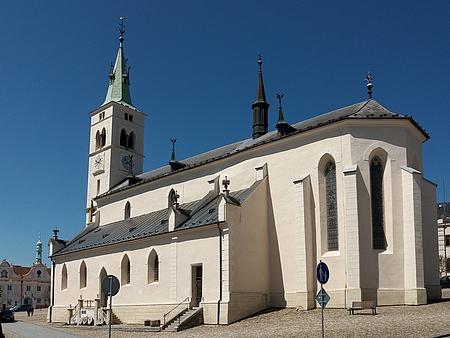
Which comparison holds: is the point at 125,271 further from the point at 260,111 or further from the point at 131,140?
the point at 131,140

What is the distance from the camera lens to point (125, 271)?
3512 centimetres

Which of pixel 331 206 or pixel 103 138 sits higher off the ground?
pixel 103 138

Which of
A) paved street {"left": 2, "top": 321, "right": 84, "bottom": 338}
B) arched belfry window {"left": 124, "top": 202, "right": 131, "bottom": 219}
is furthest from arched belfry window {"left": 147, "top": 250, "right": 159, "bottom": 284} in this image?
arched belfry window {"left": 124, "top": 202, "right": 131, "bottom": 219}

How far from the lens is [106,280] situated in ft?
52.2

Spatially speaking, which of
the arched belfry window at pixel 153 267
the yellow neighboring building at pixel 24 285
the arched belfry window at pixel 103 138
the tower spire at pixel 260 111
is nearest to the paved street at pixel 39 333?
the arched belfry window at pixel 153 267

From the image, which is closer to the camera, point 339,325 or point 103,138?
point 339,325

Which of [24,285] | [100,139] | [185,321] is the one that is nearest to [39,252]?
[24,285]

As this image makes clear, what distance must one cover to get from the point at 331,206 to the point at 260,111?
13.2 metres

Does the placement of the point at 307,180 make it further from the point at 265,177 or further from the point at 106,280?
the point at 106,280

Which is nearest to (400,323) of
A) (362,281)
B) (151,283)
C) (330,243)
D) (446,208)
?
(362,281)

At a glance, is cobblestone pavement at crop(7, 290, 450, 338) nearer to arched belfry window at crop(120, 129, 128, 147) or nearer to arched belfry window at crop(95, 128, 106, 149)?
arched belfry window at crop(120, 129, 128, 147)

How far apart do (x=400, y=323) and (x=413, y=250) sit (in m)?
7.05

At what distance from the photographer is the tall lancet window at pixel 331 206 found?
26906 millimetres

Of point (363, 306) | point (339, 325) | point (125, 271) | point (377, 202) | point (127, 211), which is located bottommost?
point (339, 325)
